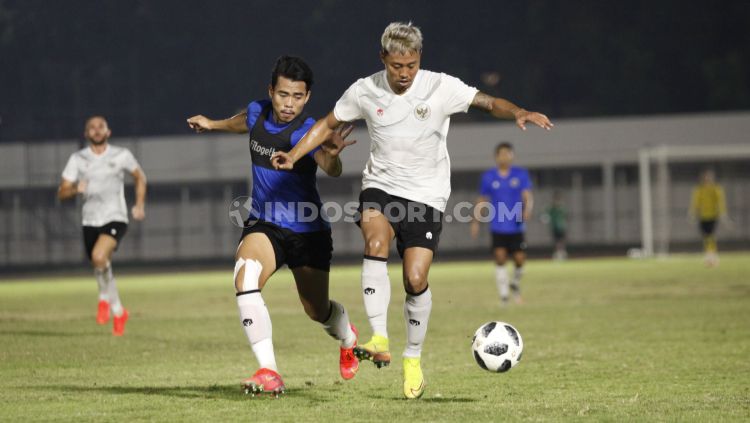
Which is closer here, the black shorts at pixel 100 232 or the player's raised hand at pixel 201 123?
the player's raised hand at pixel 201 123

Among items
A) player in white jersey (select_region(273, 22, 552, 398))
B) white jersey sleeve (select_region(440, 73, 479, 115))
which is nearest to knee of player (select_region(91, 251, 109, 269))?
player in white jersey (select_region(273, 22, 552, 398))

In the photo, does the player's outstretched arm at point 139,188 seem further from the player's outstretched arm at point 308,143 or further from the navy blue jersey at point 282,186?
the player's outstretched arm at point 308,143

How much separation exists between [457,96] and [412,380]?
6.28ft

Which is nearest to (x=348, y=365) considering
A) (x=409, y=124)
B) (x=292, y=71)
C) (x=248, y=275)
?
(x=248, y=275)

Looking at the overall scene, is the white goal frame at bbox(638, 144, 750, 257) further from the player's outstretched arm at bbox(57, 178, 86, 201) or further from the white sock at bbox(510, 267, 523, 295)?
the player's outstretched arm at bbox(57, 178, 86, 201)

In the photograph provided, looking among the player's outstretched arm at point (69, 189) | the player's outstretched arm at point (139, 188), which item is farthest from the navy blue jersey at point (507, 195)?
the player's outstretched arm at point (69, 189)

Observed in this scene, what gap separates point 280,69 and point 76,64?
50.3 metres

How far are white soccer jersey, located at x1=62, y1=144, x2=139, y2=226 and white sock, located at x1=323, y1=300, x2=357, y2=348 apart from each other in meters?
6.21

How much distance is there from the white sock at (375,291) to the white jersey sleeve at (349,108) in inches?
37.8

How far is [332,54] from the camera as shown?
6050 cm

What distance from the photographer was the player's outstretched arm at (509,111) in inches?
313

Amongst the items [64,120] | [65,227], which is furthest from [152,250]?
[64,120]

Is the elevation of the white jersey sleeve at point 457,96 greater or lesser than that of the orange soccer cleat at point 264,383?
greater

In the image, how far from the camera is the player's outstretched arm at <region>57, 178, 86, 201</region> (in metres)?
13.8
